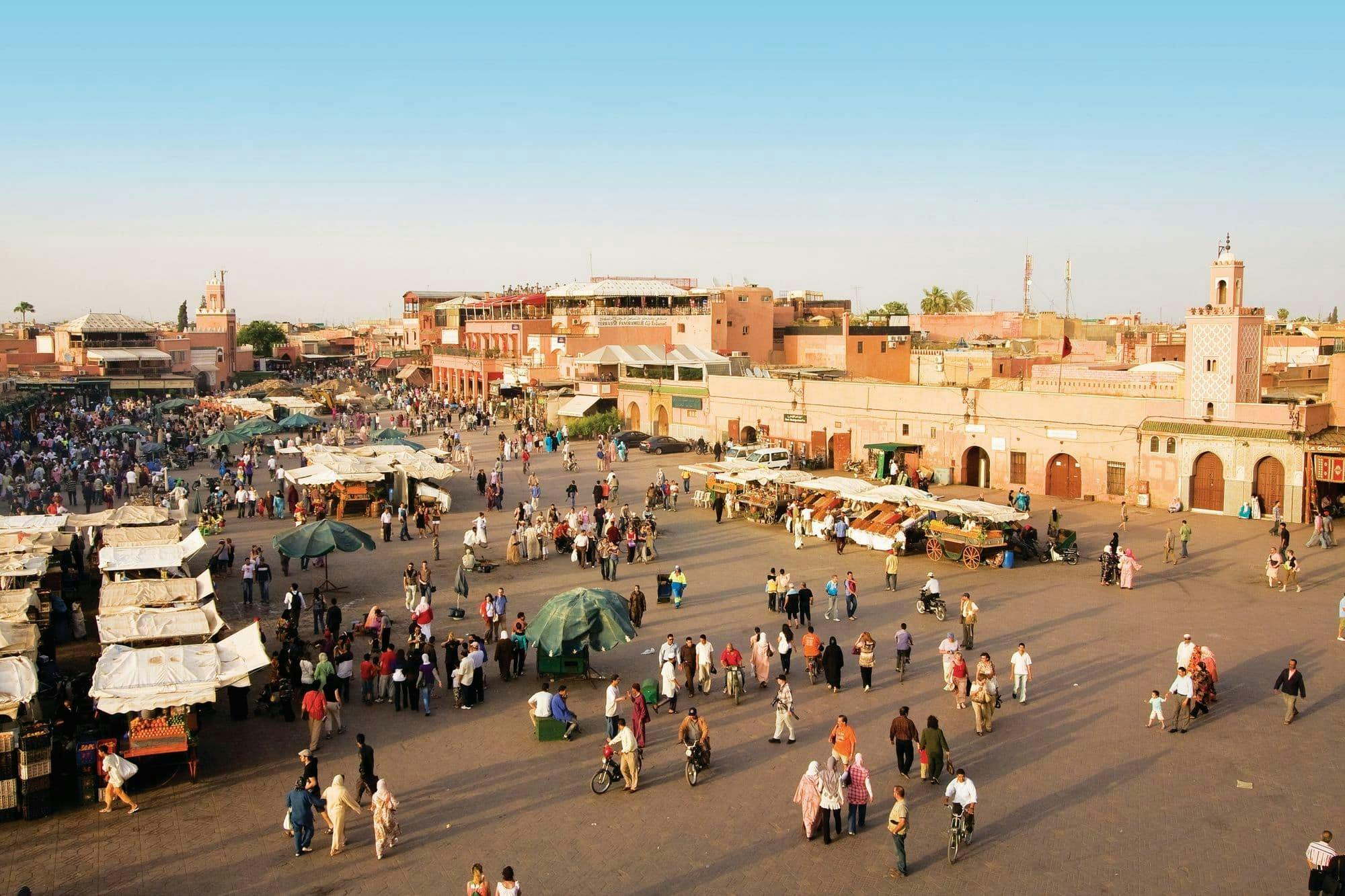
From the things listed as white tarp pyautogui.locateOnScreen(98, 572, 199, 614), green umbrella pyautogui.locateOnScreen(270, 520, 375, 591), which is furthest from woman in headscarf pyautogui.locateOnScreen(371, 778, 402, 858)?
green umbrella pyautogui.locateOnScreen(270, 520, 375, 591)

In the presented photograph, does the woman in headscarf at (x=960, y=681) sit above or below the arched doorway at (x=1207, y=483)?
below

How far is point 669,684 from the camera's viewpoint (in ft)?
49.3

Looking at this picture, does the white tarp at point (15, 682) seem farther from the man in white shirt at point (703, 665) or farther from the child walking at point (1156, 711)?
the child walking at point (1156, 711)

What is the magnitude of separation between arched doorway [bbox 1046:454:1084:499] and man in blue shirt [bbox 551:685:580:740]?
2326 centimetres

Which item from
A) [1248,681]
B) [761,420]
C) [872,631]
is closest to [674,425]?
[761,420]

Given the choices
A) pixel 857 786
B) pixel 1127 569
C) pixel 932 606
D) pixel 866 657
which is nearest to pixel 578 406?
pixel 1127 569

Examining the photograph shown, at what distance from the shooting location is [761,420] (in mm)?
44219

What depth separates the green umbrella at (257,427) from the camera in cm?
4034

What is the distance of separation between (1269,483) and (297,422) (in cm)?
3588

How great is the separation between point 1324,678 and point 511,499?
78.8 ft

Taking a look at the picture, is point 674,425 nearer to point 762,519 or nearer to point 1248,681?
point 762,519

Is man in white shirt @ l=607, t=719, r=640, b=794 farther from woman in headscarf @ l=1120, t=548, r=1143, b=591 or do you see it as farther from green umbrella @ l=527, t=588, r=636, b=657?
woman in headscarf @ l=1120, t=548, r=1143, b=591

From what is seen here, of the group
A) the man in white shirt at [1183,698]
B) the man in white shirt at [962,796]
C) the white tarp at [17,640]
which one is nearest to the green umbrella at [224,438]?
the white tarp at [17,640]

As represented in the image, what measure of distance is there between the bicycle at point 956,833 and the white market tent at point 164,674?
28.8 ft
